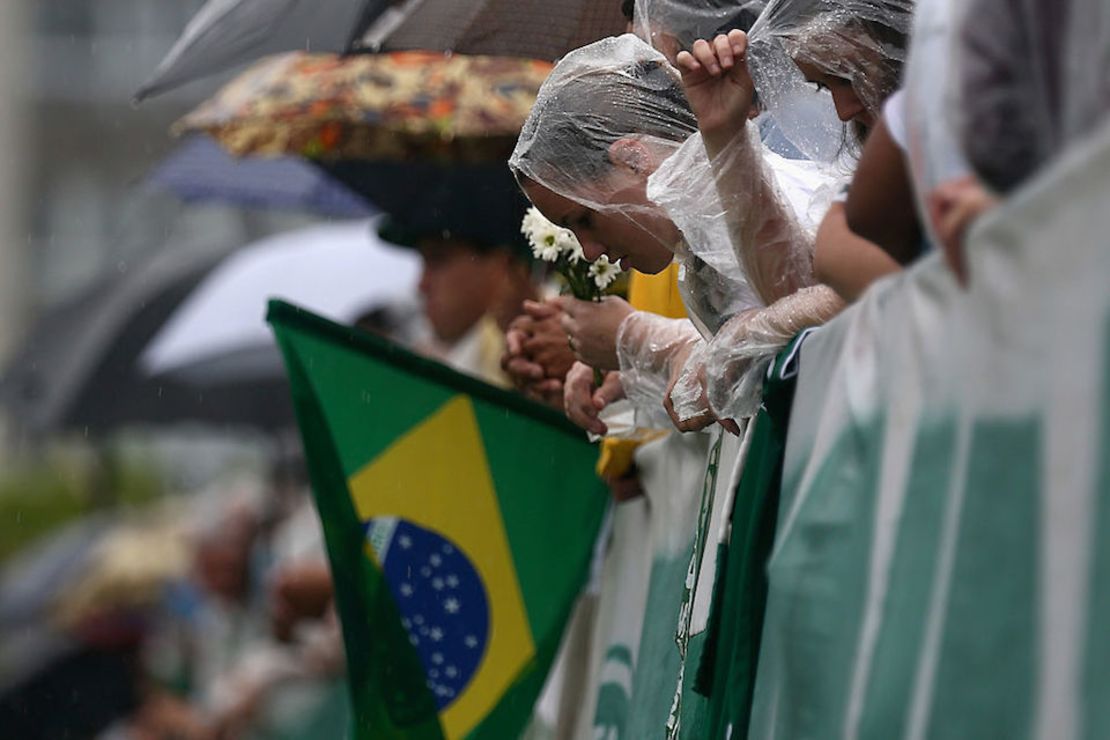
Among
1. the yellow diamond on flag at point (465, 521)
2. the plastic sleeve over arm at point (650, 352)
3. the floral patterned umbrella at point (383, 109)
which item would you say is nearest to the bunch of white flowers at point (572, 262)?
the plastic sleeve over arm at point (650, 352)

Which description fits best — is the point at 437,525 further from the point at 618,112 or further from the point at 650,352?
the point at 618,112

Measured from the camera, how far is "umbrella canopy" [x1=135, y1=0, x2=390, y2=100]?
5.99 meters

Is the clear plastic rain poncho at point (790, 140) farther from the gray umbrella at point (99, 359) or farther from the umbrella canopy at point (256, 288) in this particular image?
the gray umbrella at point (99, 359)

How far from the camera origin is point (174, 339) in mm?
11477

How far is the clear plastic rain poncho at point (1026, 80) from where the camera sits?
247 centimetres

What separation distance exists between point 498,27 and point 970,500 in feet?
10.7

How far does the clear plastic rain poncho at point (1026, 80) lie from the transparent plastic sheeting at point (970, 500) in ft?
0.17

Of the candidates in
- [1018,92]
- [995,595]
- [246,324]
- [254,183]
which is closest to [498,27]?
[1018,92]

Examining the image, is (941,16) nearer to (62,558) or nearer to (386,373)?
(386,373)

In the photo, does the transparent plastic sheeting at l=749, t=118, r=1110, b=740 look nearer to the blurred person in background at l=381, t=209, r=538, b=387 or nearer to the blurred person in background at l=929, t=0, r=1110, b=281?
the blurred person in background at l=929, t=0, r=1110, b=281

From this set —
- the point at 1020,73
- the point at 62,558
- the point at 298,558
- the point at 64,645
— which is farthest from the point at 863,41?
the point at 62,558

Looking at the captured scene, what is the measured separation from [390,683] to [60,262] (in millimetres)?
30149

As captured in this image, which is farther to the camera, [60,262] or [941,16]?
[60,262]

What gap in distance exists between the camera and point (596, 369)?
5441 millimetres
